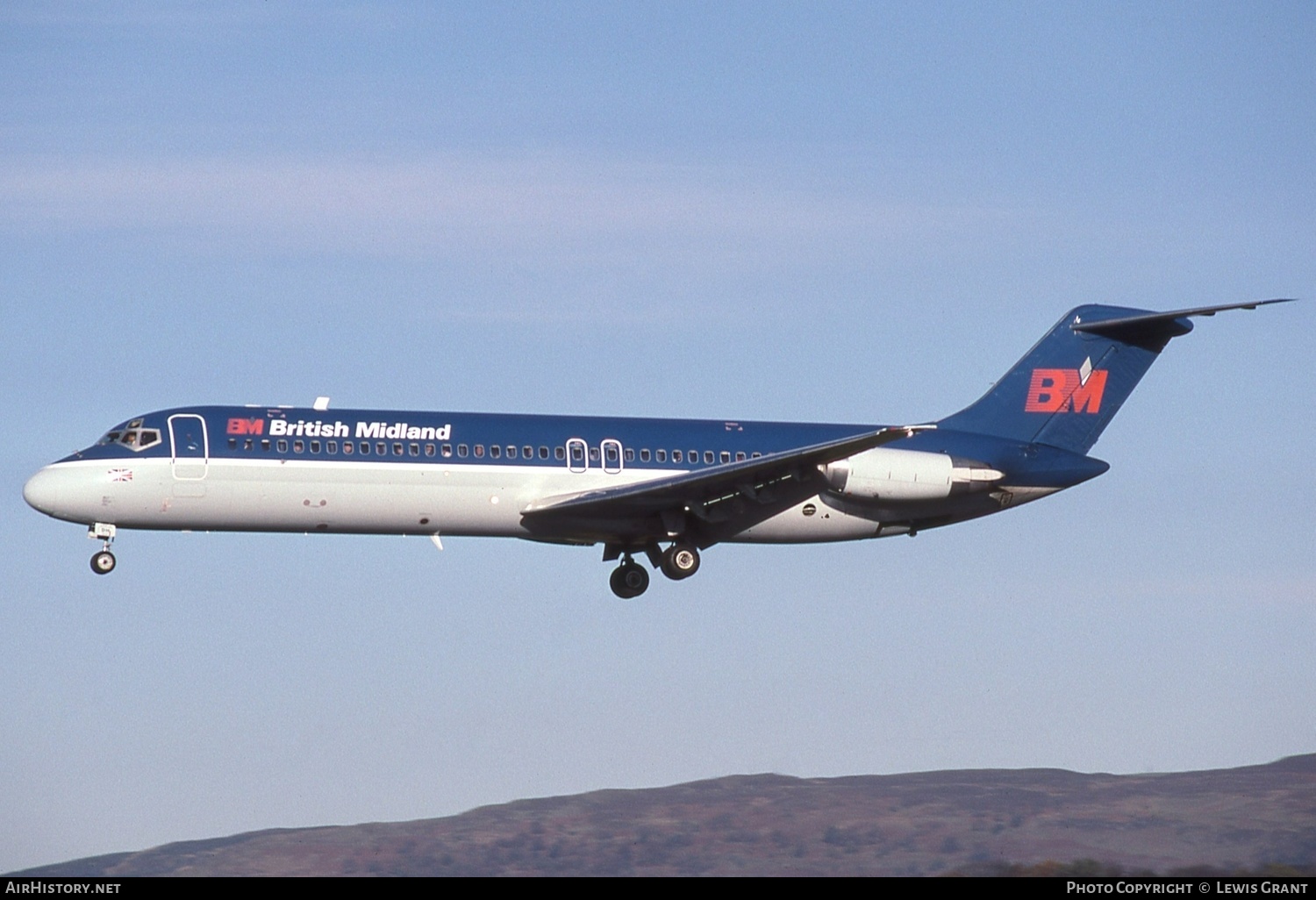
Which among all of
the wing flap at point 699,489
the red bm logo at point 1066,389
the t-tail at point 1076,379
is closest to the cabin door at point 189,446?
the wing flap at point 699,489

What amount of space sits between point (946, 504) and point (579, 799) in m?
12.0

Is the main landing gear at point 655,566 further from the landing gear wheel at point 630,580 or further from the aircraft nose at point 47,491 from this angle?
the aircraft nose at point 47,491

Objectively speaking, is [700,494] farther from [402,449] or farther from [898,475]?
[402,449]

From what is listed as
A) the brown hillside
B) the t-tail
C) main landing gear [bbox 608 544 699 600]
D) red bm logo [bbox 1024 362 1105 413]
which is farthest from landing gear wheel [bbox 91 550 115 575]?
red bm logo [bbox 1024 362 1105 413]

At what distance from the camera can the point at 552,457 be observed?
4191 centimetres

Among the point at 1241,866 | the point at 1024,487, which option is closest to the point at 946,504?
the point at 1024,487

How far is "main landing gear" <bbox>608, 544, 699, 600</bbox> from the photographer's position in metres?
43.2

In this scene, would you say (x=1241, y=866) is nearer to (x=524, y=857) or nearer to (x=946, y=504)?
(x=946, y=504)

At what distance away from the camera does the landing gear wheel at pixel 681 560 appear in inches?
1699

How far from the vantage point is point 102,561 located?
40844 millimetres

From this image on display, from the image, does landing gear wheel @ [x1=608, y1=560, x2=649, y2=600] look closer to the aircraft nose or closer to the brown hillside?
the brown hillside

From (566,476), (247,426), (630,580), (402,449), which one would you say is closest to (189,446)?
(247,426)

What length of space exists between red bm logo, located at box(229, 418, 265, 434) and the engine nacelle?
A: 40.0 ft

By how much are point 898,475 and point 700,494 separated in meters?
4.57
